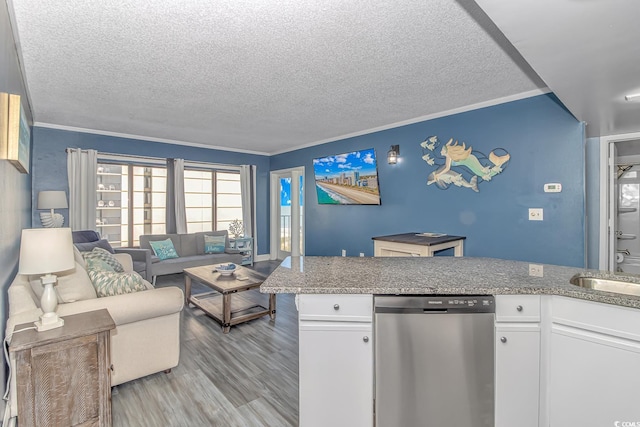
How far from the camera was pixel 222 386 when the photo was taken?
2.20 m

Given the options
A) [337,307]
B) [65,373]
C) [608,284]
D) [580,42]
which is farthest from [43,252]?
[608,284]

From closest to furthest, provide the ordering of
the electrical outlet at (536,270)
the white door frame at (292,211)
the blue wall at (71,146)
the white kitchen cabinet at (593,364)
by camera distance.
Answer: the white kitchen cabinet at (593,364), the electrical outlet at (536,270), the blue wall at (71,146), the white door frame at (292,211)

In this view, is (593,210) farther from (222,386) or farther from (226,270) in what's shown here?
(226,270)

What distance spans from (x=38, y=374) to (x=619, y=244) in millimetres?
6314

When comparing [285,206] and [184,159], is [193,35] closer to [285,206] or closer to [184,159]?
[184,159]

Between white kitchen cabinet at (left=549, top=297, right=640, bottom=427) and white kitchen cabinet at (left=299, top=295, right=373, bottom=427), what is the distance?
91 centimetres

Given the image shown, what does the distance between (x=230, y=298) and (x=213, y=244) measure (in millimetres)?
2719

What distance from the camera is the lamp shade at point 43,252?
1649 mm

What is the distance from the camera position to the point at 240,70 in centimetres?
268

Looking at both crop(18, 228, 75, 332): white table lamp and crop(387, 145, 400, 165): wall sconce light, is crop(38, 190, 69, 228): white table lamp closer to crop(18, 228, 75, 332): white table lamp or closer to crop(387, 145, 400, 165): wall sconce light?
crop(18, 228, 75, 332): white table lamp

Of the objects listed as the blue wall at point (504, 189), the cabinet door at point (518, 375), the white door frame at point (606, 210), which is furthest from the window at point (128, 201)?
the white door frame at point (606, 210)

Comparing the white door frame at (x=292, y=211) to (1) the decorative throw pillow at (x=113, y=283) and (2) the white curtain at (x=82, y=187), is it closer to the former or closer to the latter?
(2) the white curtain at (x=82, y=187)

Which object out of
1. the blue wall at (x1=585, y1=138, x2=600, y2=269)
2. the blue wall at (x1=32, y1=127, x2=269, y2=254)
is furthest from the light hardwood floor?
the blue wall at (x1=32, y1=127, x2=269, y2=254)

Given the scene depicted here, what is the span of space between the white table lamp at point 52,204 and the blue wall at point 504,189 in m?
4.40
